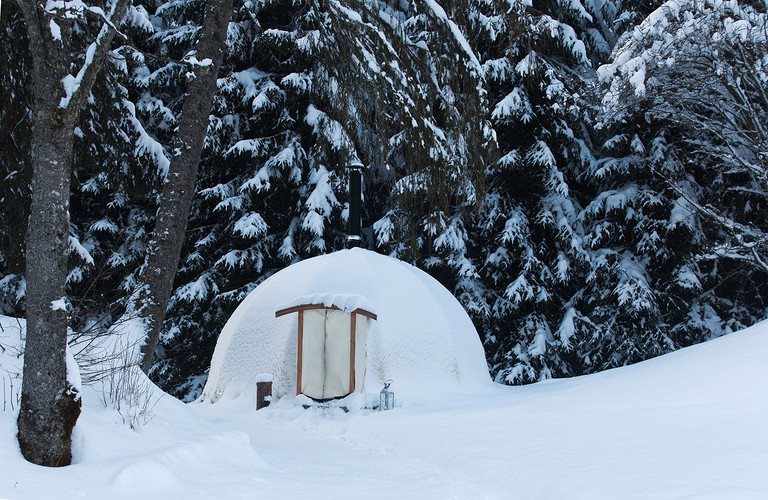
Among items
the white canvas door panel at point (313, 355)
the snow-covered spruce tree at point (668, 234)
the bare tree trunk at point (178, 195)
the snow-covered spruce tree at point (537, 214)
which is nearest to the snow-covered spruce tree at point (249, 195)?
the snow-covered spruce tree at point (537, 214)

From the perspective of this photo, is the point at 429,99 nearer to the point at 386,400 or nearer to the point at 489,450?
the point at 489,450

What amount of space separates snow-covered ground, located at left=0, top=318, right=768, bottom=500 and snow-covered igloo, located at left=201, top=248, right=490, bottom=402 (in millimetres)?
2467

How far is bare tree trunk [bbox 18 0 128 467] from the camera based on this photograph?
183 inches

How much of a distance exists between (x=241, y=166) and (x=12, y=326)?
14.0m

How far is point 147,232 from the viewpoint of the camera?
19.6 m

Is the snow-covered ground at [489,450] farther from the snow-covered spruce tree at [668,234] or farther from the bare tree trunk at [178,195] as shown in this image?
the snow-covered spruce tree at [668,234]

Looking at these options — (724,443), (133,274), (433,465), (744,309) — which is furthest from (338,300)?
(744,309)

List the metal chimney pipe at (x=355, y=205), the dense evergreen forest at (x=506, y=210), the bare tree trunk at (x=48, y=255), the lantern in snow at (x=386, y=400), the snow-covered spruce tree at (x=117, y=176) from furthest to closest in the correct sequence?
1. the dense evergreen forest at (x=506, y=210)
2. the metal chimney pipe at (x=355, y=205)
3. the lantern in snow at (x=386, y=400)
4. the snow-covered spruce tree at (x=117, y=176)
5. the bare tree trunk at (x=48, y=255)

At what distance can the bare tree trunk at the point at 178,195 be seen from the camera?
323 inches

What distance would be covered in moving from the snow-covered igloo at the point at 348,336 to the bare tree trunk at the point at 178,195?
3.73 m

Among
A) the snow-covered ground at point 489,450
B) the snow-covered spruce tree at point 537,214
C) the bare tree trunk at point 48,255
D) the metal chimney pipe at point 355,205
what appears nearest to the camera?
the snow-covered ground at point 489,450

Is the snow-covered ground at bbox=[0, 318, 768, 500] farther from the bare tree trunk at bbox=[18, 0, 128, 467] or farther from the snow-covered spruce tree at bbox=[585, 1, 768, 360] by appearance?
the snow-covered spruce tree at bbox=[585, 1, 768, 360]

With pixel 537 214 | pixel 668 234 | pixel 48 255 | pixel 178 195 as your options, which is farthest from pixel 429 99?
pixel 668 234

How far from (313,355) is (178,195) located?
4307 mm
